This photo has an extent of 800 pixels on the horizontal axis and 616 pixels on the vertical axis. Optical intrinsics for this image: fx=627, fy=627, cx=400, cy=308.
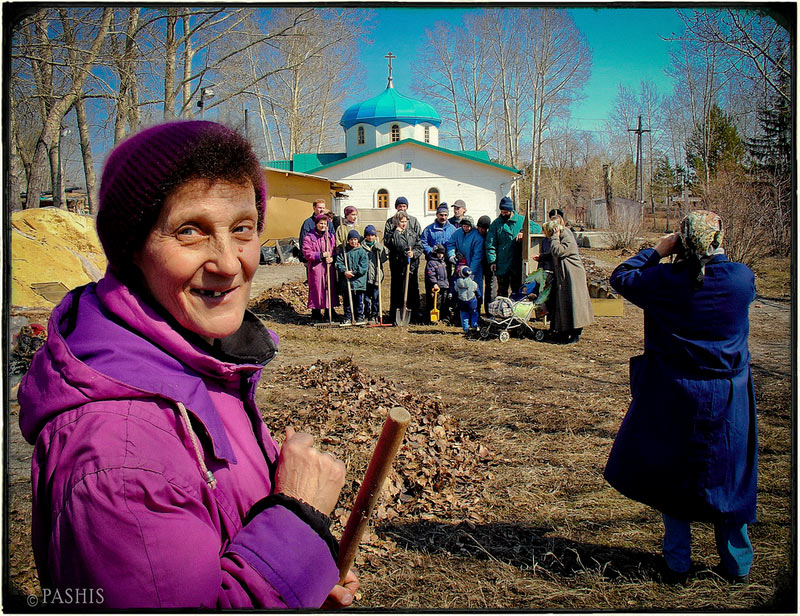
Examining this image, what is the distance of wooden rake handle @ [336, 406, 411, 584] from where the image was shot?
4.51 ft

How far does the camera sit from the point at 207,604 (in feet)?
3.59

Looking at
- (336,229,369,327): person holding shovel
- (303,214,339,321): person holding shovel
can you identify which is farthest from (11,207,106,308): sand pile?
(336,229,369,327): person holding shovel

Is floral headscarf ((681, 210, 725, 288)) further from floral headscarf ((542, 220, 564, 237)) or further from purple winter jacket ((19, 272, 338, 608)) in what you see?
floral headscarf ((542, 220, 564, 237))

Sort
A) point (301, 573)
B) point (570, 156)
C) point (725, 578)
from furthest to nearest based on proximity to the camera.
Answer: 1. point (570, 156)
2. point (725, 578)
3. point (301, 573)

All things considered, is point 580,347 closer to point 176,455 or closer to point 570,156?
point 176,455

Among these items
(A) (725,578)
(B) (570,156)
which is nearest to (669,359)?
(A) (725,578)

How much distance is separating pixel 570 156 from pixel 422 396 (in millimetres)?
58378

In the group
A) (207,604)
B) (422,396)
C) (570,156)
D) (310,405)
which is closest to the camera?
(207,604)

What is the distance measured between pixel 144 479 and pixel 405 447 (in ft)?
13.3

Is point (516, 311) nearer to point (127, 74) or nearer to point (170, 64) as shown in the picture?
point (127, 74)

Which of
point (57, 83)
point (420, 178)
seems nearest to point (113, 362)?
point (57, 83)

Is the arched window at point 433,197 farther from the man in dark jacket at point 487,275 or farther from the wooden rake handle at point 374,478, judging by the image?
the wooden rake handle at point 374,478

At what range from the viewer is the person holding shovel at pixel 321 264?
11.2 meters

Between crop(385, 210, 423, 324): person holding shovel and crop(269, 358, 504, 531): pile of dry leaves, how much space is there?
167 inches
